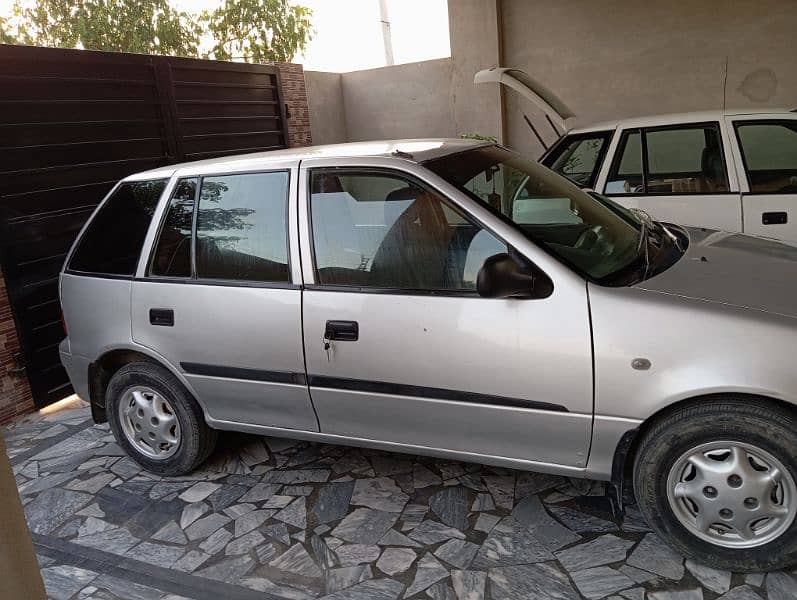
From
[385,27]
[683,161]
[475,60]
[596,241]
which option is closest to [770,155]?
[683,161]

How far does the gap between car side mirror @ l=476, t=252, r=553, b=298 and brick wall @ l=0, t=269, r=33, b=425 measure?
13.5 ft

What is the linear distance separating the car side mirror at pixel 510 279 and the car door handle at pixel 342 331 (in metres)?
0.67

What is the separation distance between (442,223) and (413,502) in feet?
4.93

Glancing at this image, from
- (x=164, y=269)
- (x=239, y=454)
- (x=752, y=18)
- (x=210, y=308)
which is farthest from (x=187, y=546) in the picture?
(x=752, y=18)

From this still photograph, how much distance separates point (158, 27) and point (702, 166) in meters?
Result: 18.8

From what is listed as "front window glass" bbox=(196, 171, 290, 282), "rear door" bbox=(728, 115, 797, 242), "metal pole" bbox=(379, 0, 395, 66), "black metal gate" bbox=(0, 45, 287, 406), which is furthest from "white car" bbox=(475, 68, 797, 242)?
"metal pole" bbox=(379, 0, 395, 66)

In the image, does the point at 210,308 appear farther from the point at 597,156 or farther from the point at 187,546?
the point at 597,156

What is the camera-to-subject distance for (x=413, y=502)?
3.50 meters

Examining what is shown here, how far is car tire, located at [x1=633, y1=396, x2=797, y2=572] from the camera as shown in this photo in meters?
2.51

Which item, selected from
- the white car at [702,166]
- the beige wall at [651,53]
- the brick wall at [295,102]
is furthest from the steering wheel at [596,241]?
the brick wall at [295,102]

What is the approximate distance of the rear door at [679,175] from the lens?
5191 millimetres

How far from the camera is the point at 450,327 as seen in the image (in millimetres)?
2930

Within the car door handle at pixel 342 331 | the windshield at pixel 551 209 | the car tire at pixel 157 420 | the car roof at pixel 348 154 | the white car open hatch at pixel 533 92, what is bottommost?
the car tire at pixel 157 420

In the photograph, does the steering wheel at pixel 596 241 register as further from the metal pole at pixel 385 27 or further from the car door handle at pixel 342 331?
the metal pole at pixel 385 27
